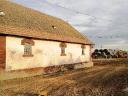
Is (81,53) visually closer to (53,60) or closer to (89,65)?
(89,65)

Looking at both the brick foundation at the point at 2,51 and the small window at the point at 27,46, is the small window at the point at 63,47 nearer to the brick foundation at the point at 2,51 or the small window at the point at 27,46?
the small window at the point at 27,46

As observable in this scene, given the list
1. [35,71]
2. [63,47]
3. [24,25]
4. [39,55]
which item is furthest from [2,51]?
[63,47]

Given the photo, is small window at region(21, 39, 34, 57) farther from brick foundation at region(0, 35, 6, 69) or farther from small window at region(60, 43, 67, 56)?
small window at region(60, 43, 67, 56)

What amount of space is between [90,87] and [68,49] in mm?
14252

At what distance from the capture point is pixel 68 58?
29.0 m

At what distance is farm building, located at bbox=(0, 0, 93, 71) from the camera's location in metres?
19.8

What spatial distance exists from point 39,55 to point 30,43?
5.97ft

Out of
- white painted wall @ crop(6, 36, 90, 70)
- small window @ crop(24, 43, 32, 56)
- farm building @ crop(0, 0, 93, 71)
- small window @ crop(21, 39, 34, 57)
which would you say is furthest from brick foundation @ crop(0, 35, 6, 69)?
small window @ crop(24, 43, 32, 56)

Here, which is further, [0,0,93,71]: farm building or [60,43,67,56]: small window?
[60,43,67,56]: small window

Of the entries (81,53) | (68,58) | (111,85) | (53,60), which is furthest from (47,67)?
(111,85)

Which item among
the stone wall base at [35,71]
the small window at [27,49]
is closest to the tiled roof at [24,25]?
the small window at [27,49]

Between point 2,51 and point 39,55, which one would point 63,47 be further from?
point 2,51

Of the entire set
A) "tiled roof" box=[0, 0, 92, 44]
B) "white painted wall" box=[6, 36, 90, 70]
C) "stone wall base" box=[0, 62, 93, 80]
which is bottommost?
"stone wall base" box=[0, 62, 93, 80]

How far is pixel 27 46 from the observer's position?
21.7m
